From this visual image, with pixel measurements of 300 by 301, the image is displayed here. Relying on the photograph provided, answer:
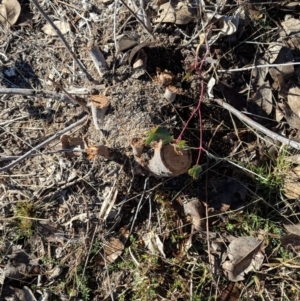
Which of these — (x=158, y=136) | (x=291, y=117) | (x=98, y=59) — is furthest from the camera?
(x=291, y=117)

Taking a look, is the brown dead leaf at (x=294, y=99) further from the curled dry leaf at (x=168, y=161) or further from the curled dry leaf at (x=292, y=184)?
the curled dry leaf at (x=168, y=161)

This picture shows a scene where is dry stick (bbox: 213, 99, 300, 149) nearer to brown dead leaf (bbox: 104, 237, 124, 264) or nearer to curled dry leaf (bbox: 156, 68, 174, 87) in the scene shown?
curled dry leaf (bbox: 156, 68, 174, 87)

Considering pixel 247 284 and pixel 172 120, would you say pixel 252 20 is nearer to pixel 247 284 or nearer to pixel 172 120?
pixel 172 120

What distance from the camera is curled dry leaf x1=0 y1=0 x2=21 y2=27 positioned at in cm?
237

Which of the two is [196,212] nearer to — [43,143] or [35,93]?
[43,143]

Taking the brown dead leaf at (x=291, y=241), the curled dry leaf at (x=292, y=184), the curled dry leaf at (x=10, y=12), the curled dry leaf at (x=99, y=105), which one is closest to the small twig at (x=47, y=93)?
the curled dry leaf at (x=99, y=105)

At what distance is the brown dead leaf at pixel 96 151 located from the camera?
2.06 metres

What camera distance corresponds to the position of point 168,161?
1997 mm

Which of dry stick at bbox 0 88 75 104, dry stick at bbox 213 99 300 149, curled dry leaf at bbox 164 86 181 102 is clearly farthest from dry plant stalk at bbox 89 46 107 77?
dry stick at bbox 213 99 300 149

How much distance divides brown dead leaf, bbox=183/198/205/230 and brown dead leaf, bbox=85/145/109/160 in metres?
0.46

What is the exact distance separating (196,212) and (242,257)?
0.97 feet

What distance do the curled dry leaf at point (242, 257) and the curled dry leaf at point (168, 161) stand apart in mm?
461

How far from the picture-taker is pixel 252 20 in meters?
2.36

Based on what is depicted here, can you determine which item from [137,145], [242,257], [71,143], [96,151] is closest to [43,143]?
[71,143]
